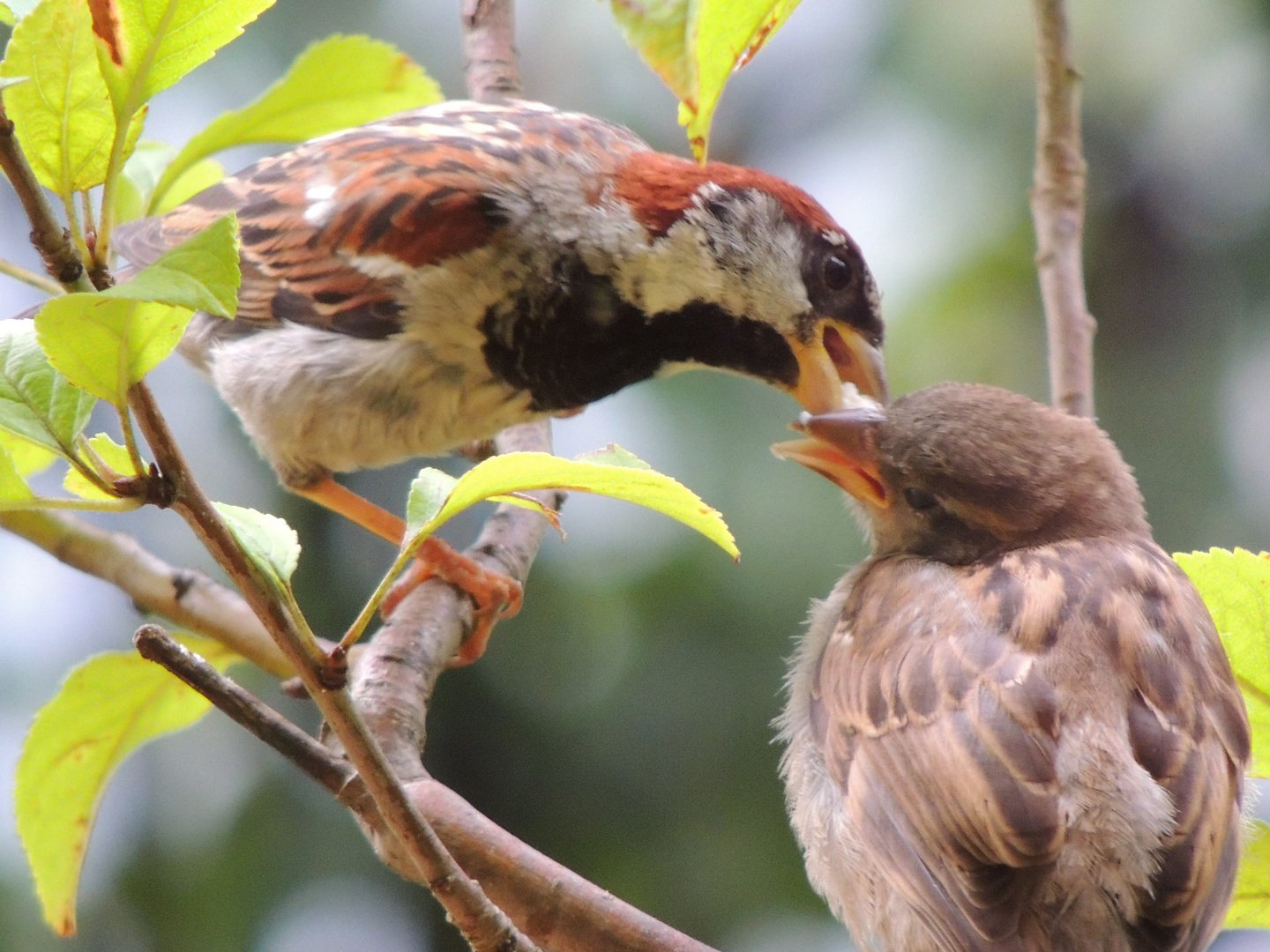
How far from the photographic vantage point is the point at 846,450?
258 cm

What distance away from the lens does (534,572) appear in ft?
14.1

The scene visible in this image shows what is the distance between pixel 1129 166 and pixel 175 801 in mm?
4323

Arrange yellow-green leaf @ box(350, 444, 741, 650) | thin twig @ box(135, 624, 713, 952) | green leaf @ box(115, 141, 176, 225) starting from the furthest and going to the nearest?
green leaf @ box(115, 141, 176, 225), thin twig @ box(135, 624, 713, 952), yellow-green leaf @ box(350, 444, 741, 650)

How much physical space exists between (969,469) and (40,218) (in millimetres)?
1835

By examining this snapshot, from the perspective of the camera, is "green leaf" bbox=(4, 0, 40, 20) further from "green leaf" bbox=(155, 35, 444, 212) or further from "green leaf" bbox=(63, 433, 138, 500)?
"green leaf" bbox=(155, 35, 444, 212)

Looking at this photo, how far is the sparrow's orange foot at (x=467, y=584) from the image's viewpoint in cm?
273

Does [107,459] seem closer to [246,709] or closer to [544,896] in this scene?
[246,709]

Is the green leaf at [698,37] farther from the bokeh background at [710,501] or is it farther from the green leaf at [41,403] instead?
the bokeh background at [710,501]

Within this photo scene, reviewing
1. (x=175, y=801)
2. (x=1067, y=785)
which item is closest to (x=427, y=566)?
(x=1067, y=785)

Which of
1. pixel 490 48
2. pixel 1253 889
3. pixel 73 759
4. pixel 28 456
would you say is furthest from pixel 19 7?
pixel 490 48

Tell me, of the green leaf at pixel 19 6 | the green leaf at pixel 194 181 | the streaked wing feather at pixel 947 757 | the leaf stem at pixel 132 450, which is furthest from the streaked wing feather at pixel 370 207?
the leaf stem at pixel 132 450

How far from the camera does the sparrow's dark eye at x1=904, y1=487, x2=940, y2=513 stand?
2555 millimetres

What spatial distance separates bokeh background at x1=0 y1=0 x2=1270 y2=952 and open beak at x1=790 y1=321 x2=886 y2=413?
4.09ft

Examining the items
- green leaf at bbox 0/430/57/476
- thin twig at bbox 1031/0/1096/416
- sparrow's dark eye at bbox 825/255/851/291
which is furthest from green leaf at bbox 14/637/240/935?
thin twig at bbox 1031/0/1096/416
